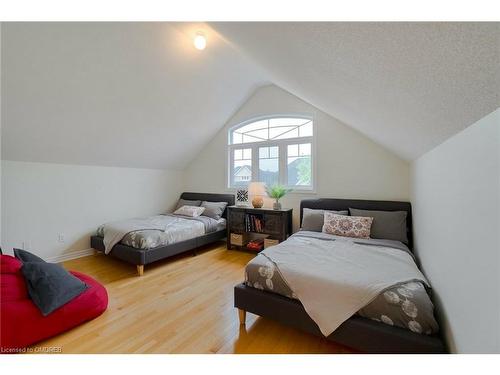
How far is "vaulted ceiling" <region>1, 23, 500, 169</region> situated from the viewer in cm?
71

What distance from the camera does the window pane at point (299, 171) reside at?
3.79 metres

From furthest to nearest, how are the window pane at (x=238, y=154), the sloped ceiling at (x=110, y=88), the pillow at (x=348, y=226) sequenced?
1. the window pane at (x=238, y=154)
2. the pillow at (x=348, y=226)
3. the sloped ceiling at (x=110, y=88)

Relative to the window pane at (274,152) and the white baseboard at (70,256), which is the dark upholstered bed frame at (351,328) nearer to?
the window pane at (274,152)

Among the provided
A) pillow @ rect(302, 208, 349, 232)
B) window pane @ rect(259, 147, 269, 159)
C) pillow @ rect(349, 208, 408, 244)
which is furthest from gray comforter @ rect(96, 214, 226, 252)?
pillow @ rect(349, 208, 408, 244)

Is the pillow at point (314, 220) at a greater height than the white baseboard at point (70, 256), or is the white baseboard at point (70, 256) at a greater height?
the pillow at point (314, 220)

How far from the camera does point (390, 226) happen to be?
269 cm

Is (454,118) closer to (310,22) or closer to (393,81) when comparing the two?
(393,81)

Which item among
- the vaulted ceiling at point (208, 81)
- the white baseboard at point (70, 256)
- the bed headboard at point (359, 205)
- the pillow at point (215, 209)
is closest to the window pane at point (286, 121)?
the vaulted ceiling at point (208, 81)

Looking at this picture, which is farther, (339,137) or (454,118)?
(339,137)

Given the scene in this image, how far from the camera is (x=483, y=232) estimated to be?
34.8 inches

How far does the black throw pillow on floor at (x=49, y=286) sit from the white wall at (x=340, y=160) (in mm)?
2928

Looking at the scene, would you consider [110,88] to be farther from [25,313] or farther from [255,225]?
[255,225]
